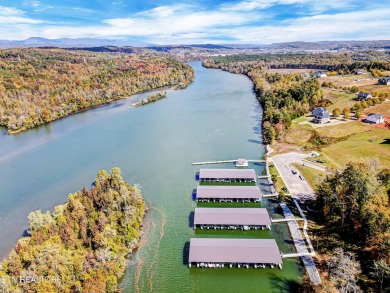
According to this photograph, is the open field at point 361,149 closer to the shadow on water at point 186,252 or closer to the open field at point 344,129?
the open field at point 344,129

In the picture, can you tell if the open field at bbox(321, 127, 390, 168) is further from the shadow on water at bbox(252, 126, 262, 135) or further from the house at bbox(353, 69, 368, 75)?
the house at bbox(353, 69, 368, 75)

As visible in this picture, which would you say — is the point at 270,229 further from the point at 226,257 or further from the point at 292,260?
the point at 226,257

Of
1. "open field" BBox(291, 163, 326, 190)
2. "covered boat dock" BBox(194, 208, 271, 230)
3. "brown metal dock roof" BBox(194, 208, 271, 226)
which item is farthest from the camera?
"open field" BBox(291, 163, 326, 190)

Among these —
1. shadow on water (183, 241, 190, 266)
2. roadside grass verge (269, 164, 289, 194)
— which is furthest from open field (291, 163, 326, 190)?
shadow on water (183, 241, 190, 266)

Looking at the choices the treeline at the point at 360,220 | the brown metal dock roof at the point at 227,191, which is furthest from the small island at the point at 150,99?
the treeline at the point at 360,220

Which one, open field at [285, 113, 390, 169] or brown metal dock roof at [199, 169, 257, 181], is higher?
open field at [285, 113, 390, 169]

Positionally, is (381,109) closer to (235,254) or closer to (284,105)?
(284,105)

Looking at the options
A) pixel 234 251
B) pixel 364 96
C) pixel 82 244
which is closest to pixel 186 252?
→ pixel 234 251
